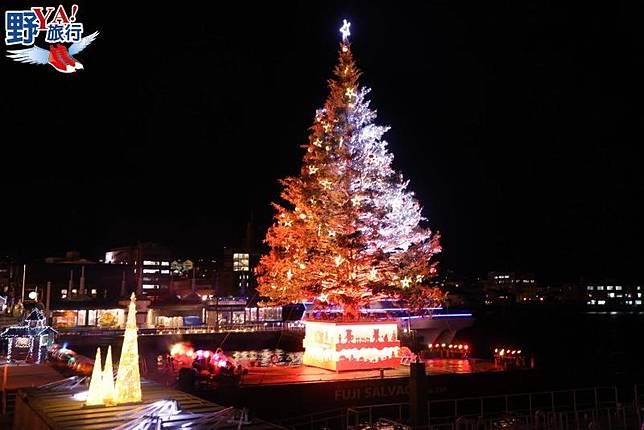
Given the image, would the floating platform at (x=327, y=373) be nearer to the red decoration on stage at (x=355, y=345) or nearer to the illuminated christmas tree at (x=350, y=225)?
the red decoration on stage at (x=355, y=345)

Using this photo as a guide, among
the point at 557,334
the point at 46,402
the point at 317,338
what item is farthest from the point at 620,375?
the point at 557,334

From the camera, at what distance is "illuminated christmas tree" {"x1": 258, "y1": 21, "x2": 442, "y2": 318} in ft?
75.1

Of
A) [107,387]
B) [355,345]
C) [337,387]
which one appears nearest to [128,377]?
[107,387]

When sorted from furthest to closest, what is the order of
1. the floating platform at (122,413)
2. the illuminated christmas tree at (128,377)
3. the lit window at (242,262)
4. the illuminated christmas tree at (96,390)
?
the lit window at (242,262)
the illuminated christmas tree at (128,377)
the illuminated christmas tree at (96,390)
the floating platform at (122,413)

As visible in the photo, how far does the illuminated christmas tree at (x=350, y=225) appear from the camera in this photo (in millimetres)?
22891

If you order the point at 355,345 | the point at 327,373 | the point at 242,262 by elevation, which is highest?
the point at 242,262

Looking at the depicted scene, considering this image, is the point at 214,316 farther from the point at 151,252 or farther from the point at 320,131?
the point at 151,252

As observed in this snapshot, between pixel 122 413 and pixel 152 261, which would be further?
pixel 152 261

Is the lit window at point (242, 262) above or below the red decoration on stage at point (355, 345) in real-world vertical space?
above

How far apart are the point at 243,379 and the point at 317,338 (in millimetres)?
4304

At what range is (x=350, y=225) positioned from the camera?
22.8 m

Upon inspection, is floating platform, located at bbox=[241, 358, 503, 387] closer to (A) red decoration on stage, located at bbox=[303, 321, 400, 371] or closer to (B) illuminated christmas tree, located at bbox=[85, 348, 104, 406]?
(A) red decoration on stage, located at bbox=[303, 321, 400, 371]

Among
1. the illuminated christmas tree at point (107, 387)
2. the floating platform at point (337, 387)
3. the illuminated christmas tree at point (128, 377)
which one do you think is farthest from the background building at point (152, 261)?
the illuminated christmas tree at point (107, 387)

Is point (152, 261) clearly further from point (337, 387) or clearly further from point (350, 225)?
point (337, 387)
